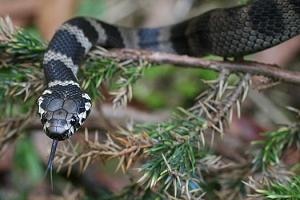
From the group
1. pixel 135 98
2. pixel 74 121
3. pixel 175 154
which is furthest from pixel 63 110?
pixel 135 98

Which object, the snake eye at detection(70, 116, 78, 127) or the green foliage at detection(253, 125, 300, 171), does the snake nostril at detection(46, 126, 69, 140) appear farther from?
the green foliage at detection(253, 125, 300, 171)

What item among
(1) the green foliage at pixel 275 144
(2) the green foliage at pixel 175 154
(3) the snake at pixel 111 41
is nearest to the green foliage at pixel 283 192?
(2) the green foliage at pixel 175 154

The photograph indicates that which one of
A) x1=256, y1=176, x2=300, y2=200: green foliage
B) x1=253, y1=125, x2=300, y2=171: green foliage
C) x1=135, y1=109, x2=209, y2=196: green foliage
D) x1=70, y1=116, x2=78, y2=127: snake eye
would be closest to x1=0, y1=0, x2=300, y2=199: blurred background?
x1=70, y1=116, x2=78, y2=127: snake eye

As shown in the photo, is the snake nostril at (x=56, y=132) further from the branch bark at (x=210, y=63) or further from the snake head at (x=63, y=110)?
the branch bark at (x=210, y=63)

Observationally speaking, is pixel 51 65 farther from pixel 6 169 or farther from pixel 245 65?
pixel 6 169

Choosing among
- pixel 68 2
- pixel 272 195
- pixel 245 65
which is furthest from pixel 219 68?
pixel 68 2

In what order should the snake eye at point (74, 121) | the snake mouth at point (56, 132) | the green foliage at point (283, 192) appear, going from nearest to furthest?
1. the green foliage at point (283, 192)
2. the snake mouth at point (56, 132)
3. the snake eye at point (74, 121)
